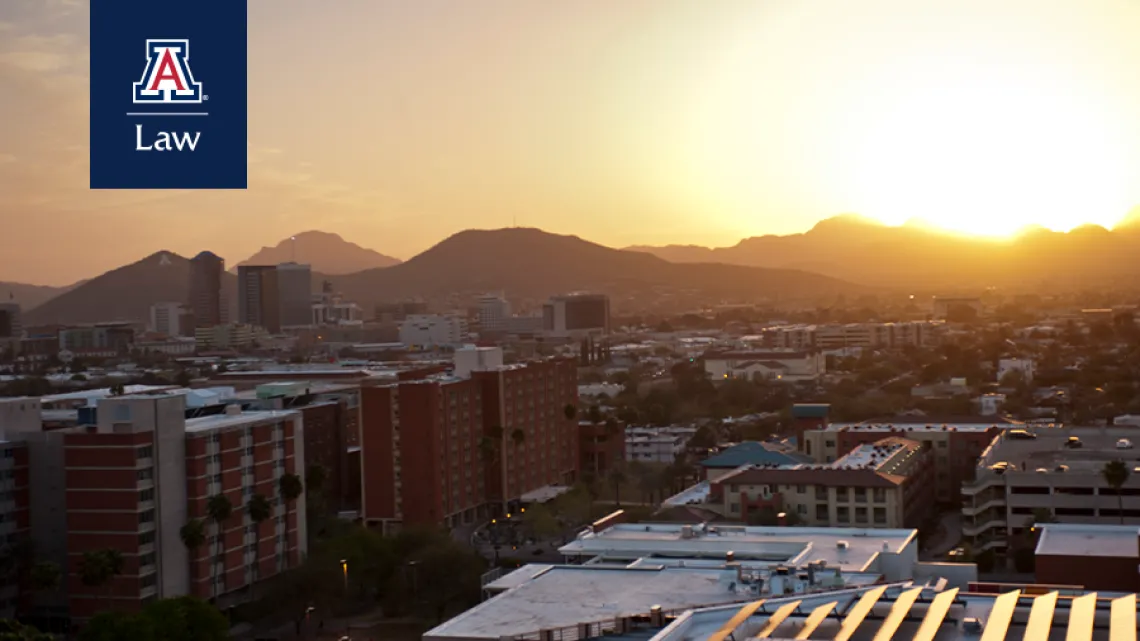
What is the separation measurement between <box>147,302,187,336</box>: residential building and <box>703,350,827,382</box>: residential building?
59.7 meters

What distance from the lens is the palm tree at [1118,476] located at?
16.5m

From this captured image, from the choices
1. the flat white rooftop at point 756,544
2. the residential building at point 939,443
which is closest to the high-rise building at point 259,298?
the residential building at point 939,443

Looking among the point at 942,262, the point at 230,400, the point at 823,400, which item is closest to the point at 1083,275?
the point at 942,262

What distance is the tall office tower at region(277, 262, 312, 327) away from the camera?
347ft

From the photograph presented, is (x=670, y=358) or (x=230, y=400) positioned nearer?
(x=230, y=400)

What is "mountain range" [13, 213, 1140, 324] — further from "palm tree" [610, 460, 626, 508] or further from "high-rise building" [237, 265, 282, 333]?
"palm tree" [610, 460, 626, 508]

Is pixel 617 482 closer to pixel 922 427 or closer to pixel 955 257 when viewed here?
pixel 922 427

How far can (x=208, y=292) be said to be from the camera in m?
100

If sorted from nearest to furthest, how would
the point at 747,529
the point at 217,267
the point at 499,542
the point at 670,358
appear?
the point at 747,529 → the point at 499,542 → the point at 670,358 → the point at 217,267

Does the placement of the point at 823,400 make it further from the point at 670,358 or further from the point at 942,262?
the point at 942,262

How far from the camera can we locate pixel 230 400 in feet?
70.4

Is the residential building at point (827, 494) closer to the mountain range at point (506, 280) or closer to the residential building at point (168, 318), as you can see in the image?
the residential building at point (168, 318)

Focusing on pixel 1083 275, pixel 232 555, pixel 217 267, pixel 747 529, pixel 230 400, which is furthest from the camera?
pixel 1083 275

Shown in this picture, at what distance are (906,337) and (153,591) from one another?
2023 inches
